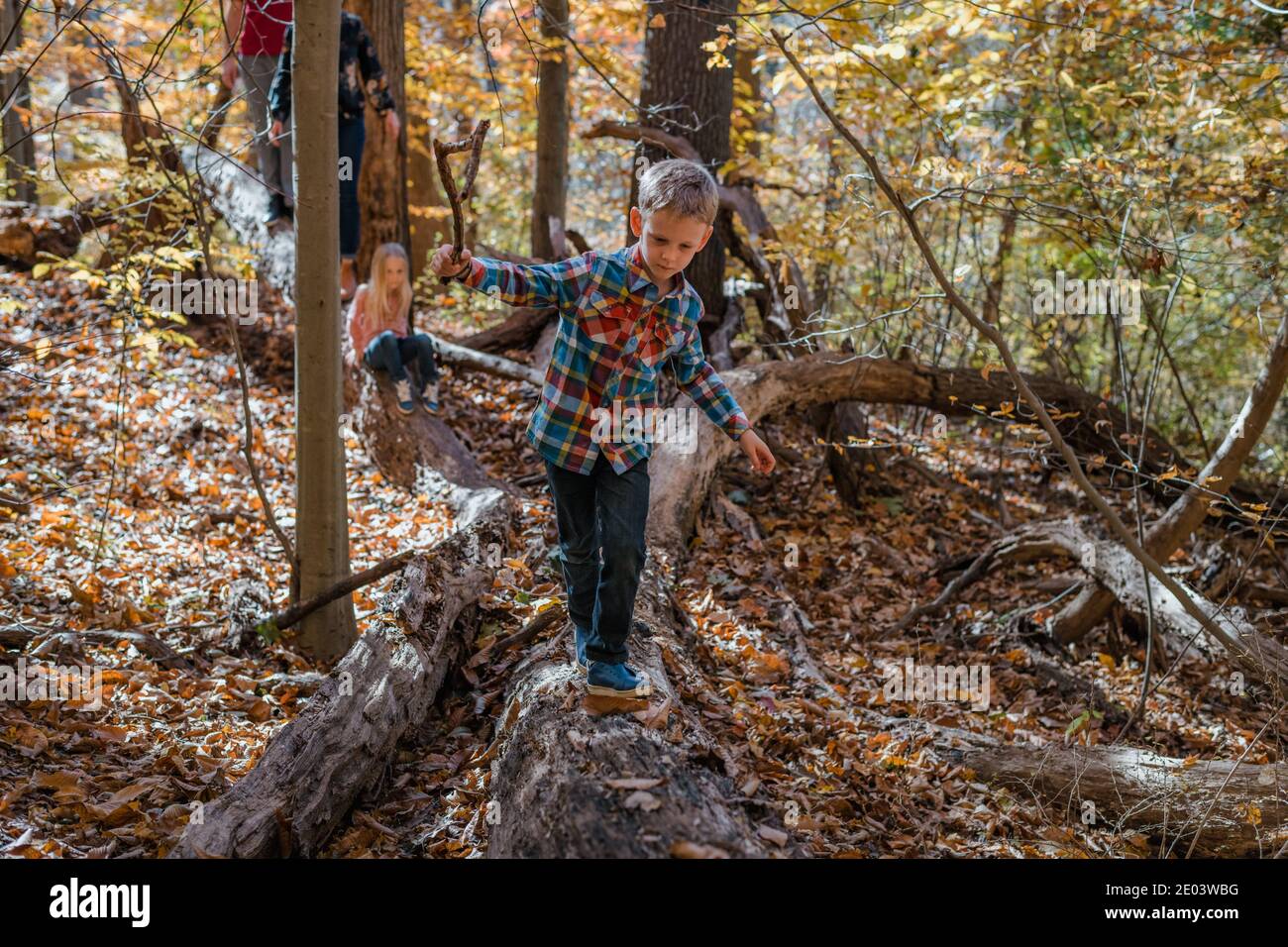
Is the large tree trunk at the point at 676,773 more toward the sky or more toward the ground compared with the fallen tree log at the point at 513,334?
more toward the ground

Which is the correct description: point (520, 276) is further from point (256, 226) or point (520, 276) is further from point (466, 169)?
point (256, 226)

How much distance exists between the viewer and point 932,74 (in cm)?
823

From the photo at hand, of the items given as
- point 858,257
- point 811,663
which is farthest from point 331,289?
point 858,257

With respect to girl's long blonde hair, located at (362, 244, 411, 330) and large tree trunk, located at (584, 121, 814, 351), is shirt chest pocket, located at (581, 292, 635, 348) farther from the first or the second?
large tree trunk, located at (584, 121, 814, 351)

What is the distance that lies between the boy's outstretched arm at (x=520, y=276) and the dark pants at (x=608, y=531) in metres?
0.56

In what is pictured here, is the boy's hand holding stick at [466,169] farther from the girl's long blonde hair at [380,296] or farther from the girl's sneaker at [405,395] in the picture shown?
the girl's long blonde hair at [380,296]

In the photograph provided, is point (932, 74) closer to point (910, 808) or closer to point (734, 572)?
point (734, 572)

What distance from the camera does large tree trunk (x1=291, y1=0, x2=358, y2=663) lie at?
401 centimetres

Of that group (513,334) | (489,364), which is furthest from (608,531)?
(513,334)

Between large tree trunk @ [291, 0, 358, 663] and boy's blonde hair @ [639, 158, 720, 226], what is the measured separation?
6.02 feet

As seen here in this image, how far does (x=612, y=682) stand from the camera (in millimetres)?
3248

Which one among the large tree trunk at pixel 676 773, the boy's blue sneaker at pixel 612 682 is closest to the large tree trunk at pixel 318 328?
the large tree trunk at pixel 676 773

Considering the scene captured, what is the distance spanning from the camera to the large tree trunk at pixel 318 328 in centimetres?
401

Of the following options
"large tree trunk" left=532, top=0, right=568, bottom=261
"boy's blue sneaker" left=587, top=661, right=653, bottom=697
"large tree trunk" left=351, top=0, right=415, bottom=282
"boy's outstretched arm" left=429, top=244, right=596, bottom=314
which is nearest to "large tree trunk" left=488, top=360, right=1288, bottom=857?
"boy's blue sneaker" left=587, top=661, right=653, bottom=697
